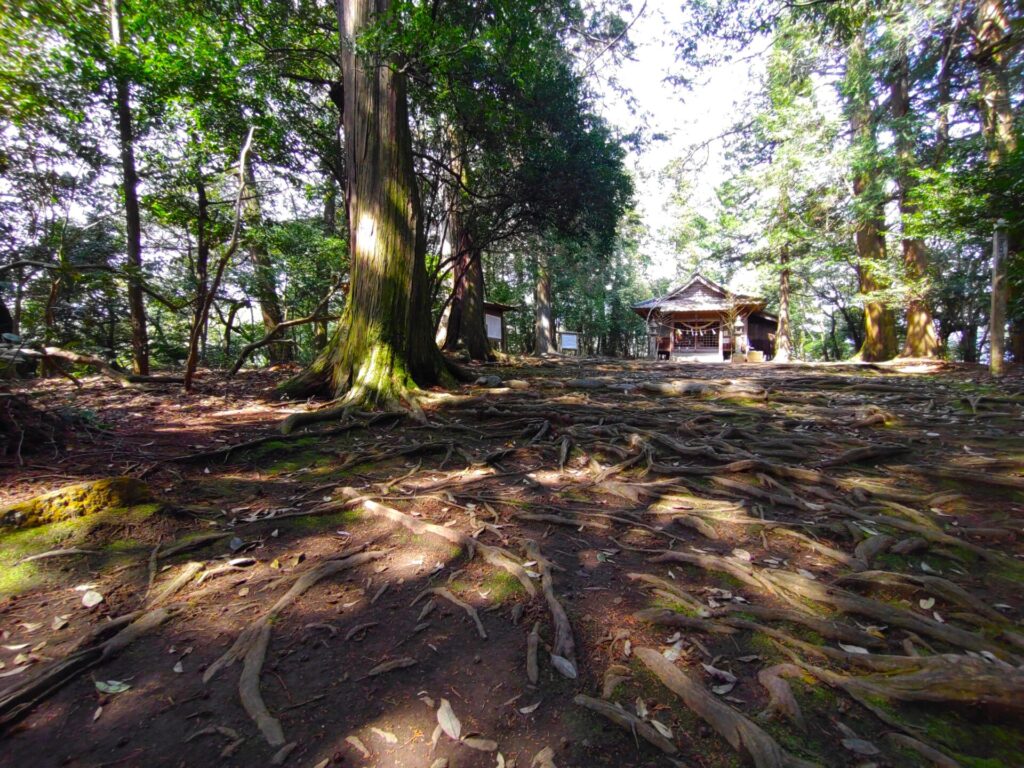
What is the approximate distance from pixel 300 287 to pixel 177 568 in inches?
443

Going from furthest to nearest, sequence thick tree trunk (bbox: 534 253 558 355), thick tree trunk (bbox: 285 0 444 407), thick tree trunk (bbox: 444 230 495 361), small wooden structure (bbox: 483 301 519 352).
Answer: thick tree trunk (bbox: 534 253 558 355), small wooden structure (bbox: 483 301 519 352), thick tree trunk (bbox: 444 230 495 361), thick tree trunk (bbox: 285 0 444 407)

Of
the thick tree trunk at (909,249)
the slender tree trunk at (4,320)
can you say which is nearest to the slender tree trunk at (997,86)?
the thick tree trunk at (909,249)

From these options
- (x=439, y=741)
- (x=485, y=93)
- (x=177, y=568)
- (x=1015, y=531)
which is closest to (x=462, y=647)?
(x=439, y=741)

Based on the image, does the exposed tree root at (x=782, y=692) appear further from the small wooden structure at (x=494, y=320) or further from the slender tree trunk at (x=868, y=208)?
the small wooden structure at (x=494, y=320)

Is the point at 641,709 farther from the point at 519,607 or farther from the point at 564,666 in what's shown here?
the point at 519,607

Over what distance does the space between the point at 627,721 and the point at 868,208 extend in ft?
52.5

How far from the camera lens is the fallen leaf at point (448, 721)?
1.65m

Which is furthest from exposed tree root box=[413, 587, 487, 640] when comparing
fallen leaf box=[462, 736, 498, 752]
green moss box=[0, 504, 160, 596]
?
green moss box=[0, 504, 160, 596]

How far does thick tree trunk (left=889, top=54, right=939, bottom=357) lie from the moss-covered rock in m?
16.2

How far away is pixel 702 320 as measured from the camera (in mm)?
25234

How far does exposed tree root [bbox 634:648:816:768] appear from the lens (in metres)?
1.45

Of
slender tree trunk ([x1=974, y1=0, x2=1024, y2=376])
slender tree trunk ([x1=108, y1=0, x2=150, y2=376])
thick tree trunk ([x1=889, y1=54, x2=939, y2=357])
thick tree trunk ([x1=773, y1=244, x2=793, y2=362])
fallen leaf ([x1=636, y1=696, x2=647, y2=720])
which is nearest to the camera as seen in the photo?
fallen leaf ([x1=636, y1=696, x2=647, y2=720])

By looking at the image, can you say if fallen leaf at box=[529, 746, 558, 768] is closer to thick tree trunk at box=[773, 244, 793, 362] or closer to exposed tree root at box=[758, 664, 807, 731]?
exposed tree root at box=[758, 664, 807, 731]

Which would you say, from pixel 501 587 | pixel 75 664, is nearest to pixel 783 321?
pixel 501 587
